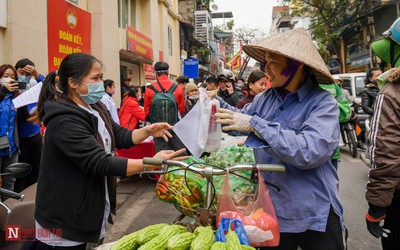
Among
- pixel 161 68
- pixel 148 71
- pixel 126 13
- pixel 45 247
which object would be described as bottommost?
pixel 45 247

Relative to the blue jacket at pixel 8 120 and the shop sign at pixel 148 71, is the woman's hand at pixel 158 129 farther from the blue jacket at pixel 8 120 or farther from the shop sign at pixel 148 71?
the shop sign at pixel 148 71

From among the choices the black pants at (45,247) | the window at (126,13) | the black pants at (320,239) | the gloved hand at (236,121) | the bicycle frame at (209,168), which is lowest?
the black pants at (45,247)

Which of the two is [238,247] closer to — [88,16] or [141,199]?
[141,199]

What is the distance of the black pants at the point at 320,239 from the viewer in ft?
6.11

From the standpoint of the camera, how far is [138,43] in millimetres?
12266

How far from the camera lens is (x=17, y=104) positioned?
3258 millimetres

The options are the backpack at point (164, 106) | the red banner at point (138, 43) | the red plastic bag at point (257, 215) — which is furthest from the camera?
the red banner at point (138, 43)

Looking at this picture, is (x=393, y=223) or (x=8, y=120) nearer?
(x=393, y=223)

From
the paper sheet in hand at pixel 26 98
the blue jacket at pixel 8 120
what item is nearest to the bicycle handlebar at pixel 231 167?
the paper sheet in hand at pixel 26 98

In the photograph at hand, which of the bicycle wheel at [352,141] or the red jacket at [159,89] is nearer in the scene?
the red jacket at [159,89]

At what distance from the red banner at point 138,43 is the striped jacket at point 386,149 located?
410 inches

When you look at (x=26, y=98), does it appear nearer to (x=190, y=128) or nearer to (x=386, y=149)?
(x=190, y=128)

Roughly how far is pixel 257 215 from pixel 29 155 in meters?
4.12

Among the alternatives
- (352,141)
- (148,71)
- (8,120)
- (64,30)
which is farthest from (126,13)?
(8,120)
